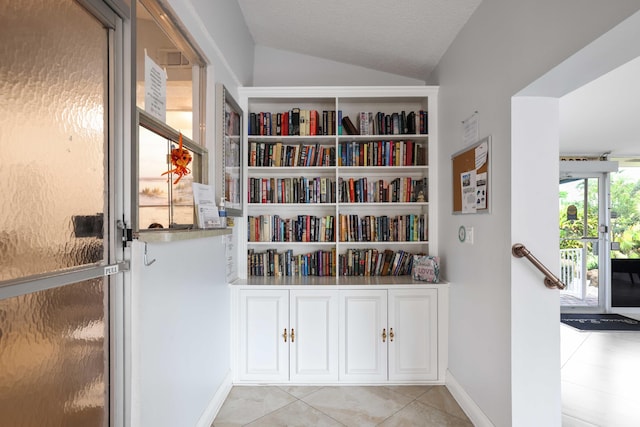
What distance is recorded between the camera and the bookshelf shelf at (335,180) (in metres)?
2.64

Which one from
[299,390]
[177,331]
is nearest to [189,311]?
[177,331]

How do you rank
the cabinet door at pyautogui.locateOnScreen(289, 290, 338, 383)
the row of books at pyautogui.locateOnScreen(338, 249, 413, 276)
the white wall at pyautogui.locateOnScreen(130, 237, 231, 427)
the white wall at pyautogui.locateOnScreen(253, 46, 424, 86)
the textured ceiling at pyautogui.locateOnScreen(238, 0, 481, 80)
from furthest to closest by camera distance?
1. the white wall at pyautogui.locateOnScreen(253, 46, 424, 86)
2. the row of books at pyautogui.locateOnScreen(338, 249, 413, 276)
3. the cabinet door at pyautogui.locateOnScreen(289, 290, 338, 383)
4. the textured ceiling at pyautogui.locateOnScreen(238, 0, 481, 80)
5. the white wall at pyautogui.locateOnScreen(130, 237, 231, 427)

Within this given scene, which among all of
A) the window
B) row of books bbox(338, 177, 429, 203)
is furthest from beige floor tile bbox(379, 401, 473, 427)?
the window

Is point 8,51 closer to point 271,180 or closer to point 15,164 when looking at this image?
point 15,164

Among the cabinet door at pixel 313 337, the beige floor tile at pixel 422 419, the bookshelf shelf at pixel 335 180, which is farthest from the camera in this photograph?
the bookshelf shelf at pixel 335 180

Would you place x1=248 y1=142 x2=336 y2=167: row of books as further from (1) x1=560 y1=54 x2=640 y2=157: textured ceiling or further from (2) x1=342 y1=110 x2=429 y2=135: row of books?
(1) x1=560 y1=54 x2=640 y2=157: textured ceiling

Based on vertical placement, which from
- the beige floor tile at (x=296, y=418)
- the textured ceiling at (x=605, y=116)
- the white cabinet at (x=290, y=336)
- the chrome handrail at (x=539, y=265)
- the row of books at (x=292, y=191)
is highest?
the textured ceiling at (x=605, y=116)

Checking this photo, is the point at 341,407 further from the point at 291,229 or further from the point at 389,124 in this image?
the point at 389,124

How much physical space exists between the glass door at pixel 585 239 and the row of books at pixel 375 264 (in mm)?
3286

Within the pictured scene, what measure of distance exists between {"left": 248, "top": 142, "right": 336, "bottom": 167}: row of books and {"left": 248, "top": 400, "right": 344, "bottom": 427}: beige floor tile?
6.08 ft

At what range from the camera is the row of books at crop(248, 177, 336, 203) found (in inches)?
107

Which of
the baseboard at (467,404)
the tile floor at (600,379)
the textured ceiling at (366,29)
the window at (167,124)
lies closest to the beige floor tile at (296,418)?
the baseboard at (467,404)

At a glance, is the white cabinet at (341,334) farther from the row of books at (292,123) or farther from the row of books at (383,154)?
the row of books at (292,123)

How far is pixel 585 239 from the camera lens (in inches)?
183
